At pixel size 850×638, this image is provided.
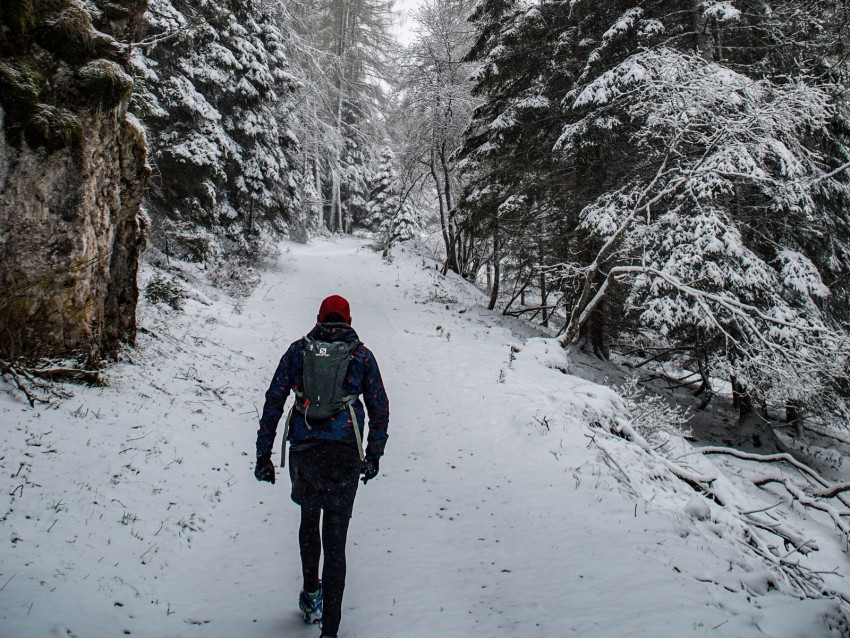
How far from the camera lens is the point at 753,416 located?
34.7 feet

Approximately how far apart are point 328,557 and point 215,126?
13.4 meters

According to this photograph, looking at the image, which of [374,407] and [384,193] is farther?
[384,193]

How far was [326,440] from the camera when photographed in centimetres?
292

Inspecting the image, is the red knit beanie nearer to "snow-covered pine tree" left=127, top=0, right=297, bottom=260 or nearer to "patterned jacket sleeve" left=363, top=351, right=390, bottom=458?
"patterned jacket sleeve" left=363, top=351, right=390, bottom=458

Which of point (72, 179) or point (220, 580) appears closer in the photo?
point (220, 580)

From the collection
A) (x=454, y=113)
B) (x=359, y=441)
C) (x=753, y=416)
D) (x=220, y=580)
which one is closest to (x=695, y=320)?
(x=753, y=416)

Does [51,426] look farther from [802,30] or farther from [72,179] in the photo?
[802,30]

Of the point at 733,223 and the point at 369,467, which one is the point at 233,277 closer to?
the point at 369,467

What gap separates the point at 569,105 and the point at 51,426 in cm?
1241

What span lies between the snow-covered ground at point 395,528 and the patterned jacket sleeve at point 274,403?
125 centimetres

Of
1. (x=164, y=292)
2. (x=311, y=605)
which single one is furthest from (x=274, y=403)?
(x=164, y=292)

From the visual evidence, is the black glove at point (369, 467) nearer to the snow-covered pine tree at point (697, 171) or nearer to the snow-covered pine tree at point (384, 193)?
the snow-covered pine tree at point (697, 171)

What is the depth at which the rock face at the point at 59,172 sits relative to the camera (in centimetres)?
451

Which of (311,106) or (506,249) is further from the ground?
(311,106)
